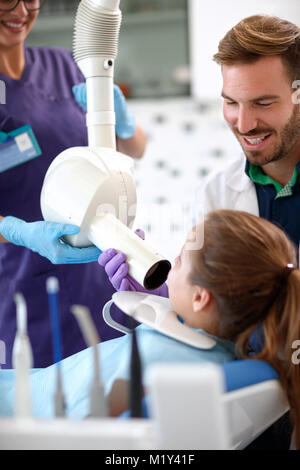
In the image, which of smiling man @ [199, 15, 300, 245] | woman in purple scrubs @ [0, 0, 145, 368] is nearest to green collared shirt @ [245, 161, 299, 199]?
smiling man @ [199, 15, 300, 245]

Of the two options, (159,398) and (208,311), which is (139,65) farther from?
(159,398)

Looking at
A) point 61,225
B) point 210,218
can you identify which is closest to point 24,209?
point 61,225

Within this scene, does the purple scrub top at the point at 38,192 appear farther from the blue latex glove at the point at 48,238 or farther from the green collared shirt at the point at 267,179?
the green collared shirt at the point at 267,179

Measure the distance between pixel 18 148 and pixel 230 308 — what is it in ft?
2.17

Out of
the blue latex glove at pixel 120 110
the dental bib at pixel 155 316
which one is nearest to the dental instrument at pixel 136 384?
the dental bib at pixel 155 316

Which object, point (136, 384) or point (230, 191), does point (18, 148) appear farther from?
point (136, 384)

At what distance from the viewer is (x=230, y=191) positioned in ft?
4.48

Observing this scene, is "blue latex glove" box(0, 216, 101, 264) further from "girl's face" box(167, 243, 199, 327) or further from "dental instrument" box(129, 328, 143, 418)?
"dental instrument" box(129, 328, 143, 418)

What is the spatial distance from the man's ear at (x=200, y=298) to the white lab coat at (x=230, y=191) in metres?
0.32

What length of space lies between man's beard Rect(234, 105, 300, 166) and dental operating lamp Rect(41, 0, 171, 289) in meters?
0.36

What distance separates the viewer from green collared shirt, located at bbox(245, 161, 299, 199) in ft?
4.17

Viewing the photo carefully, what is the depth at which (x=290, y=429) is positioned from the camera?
0.91 metres

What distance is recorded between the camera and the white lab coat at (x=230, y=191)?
128cm

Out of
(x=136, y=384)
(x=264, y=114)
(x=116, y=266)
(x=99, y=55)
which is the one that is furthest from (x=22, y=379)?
(x=264, y=114)
